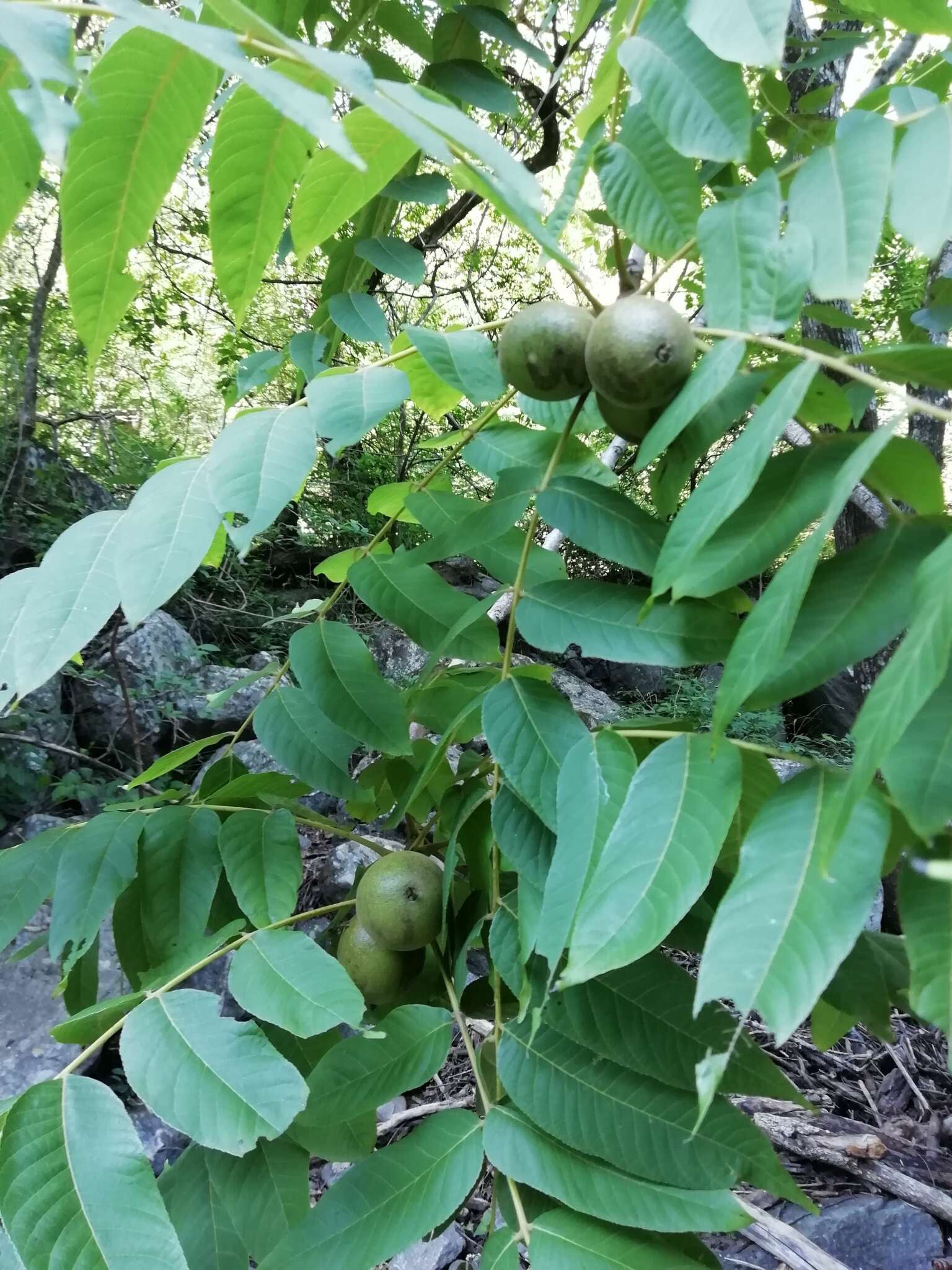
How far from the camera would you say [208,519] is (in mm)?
674

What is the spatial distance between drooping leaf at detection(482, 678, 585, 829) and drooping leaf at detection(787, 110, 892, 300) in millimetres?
439

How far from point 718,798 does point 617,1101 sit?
0.31 m

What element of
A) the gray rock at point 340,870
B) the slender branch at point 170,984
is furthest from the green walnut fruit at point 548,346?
the gray rock at point 340,870

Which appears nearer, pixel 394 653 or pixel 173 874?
pixel 173 874

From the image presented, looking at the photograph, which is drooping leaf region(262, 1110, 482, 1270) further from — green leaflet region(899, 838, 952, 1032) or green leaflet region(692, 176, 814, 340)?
green leaflet region(692, 176, 814, 340)

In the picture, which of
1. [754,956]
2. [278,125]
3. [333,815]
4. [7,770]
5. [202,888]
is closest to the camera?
[754,956]

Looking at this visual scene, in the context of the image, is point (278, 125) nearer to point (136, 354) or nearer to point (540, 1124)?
point (540, 1124)

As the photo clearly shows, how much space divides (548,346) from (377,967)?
0.80 m

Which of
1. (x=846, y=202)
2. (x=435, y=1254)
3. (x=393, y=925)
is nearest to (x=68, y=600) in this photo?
(x=393, y=925)

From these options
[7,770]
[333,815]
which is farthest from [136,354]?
[333,815]

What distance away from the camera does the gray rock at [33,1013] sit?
244cm

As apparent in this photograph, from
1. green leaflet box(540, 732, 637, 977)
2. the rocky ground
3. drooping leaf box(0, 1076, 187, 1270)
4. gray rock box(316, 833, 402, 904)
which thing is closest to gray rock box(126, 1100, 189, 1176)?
the rocky ground

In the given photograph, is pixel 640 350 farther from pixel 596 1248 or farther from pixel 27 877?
pixel 27 877

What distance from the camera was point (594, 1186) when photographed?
0.67 m
